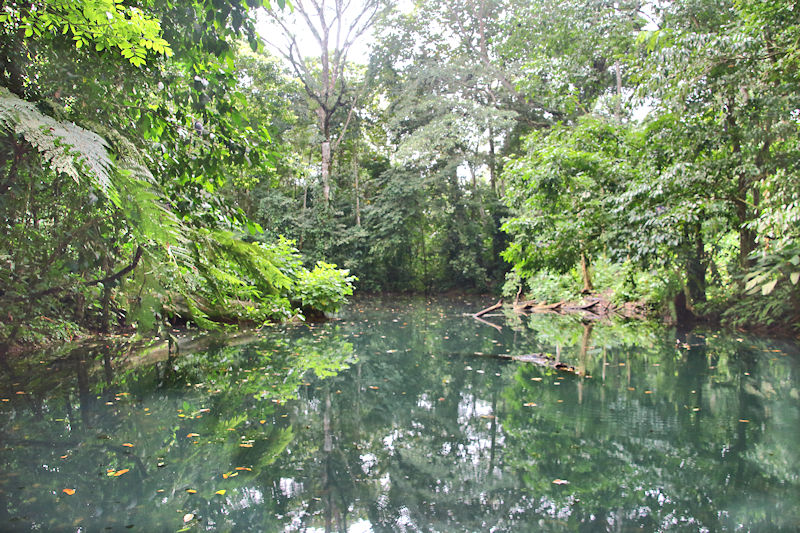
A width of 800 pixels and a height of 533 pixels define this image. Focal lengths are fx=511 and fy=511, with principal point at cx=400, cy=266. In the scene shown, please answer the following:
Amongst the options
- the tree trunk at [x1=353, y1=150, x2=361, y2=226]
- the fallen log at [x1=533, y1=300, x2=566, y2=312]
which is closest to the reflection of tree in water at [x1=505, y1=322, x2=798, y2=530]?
the fallen log at [x1=533, y1=300, x2=566, y2=312]

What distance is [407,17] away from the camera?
19844 mm

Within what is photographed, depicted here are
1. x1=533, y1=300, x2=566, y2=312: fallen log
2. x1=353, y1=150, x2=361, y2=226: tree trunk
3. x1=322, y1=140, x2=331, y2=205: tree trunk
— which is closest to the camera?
x1=533, y1=300, x2=566, y2=312: fallen log

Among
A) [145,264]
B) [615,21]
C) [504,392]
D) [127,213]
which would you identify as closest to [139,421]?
[145,264]

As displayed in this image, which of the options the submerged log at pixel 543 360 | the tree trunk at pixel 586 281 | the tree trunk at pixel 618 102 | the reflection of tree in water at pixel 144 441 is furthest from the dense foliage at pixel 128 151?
the tree trunk at pixel 586 281

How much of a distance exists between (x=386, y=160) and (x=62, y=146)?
21.3 m

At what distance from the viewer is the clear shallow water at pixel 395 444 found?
7.22 feet

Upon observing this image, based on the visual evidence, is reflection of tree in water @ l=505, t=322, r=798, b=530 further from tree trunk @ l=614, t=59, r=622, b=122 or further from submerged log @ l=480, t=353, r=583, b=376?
tree trunk @ l=614, t=59, r=622, b=122

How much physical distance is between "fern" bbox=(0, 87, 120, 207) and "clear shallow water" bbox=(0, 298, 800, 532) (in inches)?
54.1

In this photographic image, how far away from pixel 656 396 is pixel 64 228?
4.58 meters

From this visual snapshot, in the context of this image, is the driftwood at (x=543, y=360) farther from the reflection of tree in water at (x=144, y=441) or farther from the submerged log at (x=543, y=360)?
the reflection of tree in water at (x=144, y=441)

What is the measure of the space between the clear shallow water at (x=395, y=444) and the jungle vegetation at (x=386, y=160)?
2.42 ft

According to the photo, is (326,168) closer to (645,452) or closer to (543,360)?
→ (543,360)

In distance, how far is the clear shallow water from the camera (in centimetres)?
220

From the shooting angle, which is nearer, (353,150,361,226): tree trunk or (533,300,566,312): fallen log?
(533,300,566,312): fallen log
